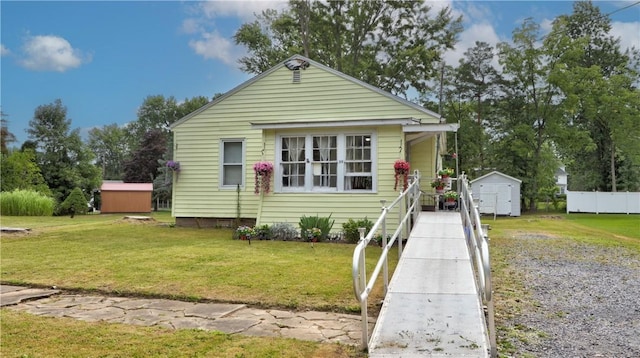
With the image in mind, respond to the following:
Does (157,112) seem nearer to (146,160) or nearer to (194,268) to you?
(146,160)

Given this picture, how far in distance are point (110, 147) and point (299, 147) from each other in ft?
226

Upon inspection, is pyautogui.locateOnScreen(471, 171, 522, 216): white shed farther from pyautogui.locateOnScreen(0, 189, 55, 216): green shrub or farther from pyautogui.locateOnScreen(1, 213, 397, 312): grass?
pyautogui.locateOnScreen(0, 189, 55, 216): green shrub

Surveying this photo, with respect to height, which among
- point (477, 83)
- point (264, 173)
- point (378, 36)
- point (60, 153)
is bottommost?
point (264, 173)

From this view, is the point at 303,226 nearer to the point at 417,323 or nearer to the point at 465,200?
the point at 465,200

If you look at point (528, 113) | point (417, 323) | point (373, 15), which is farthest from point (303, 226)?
point (528, 113)

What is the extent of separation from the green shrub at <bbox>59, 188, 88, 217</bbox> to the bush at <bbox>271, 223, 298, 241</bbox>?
50.4 ft

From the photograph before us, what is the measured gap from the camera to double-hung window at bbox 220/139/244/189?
41.7 feet

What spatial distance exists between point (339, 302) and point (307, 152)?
21.6 feet

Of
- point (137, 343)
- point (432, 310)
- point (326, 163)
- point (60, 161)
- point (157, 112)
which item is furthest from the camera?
point (157, 112)

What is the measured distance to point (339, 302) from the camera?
4781 mm

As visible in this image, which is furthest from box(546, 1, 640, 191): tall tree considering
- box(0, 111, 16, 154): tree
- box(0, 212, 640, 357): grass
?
box(0, 111, 16, 154): tree

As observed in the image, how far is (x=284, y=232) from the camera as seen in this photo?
10.8 m

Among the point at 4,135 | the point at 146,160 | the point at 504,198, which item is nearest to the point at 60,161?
the point at 4,135

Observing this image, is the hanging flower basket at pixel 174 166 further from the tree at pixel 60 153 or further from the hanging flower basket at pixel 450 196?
the tree at pixel 60 153
